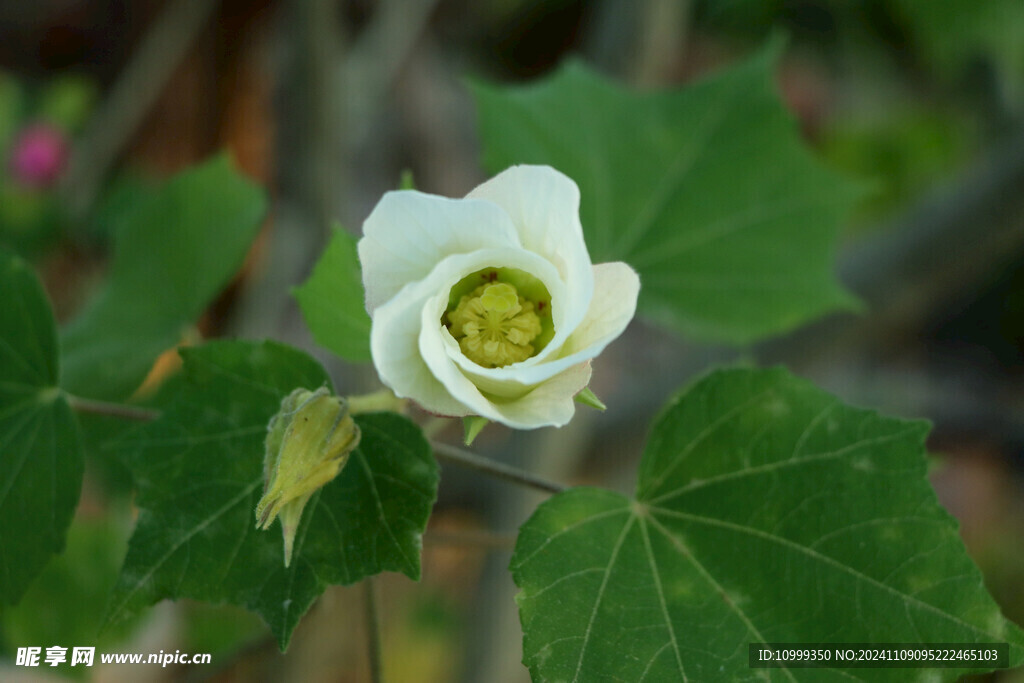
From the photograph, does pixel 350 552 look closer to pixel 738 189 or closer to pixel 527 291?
pixel 527 291

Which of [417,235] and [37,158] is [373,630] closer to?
[417,235]

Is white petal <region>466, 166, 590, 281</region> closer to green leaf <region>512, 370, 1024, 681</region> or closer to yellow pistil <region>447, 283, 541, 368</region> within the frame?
yellow pistil <region>447, 283, 541, 368</region>

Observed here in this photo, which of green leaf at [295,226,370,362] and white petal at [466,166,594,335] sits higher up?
green leaf at [295,226,370,362]

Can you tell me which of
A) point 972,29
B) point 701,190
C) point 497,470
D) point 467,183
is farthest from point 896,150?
point 497,470

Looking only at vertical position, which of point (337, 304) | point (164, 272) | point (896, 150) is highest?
point (896, 150)

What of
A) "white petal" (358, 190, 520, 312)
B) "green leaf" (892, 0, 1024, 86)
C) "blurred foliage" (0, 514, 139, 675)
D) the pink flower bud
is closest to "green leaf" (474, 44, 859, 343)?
"white petal" (358, 190, 520, 312)

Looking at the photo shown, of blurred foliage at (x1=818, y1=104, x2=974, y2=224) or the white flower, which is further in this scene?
blurred foliage at (x1=818, y1=104, x2=974, y2=224)

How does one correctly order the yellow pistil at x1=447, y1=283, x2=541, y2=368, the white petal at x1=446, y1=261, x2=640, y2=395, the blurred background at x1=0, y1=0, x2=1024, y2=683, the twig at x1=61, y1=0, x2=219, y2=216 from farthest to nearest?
the twig at x1=61, y1=0, x2=219, y2=216
the blurred background at x1=0, y1=0, x2=1024, y2=683
the yellow pistil at x1=447, y1=283, x2=541, y2=368
the white petal at x1=446, y1=261, x2=640, y2=395

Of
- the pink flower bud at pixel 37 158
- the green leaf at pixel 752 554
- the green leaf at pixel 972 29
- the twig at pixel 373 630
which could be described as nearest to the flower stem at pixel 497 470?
the green leaf at pixel 752 554
